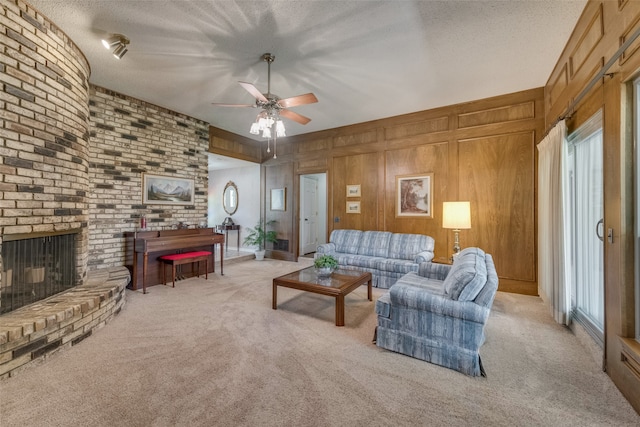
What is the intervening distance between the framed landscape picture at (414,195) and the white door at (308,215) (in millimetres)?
2361

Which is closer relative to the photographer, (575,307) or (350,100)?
(575,307)

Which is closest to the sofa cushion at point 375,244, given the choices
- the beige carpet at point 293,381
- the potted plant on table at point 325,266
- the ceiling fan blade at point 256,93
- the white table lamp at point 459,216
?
the white table lamp at point 459,216

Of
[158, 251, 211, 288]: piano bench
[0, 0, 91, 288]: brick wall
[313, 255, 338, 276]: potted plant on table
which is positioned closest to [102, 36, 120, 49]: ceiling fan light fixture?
[0, 0, 91, 288]: brick wall

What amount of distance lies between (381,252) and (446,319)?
2533 mm

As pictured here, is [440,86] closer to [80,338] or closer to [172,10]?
[172,10]

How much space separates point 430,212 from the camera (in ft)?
15.0

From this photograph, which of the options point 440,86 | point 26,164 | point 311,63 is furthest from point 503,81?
point 26,164

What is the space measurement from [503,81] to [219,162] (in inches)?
233

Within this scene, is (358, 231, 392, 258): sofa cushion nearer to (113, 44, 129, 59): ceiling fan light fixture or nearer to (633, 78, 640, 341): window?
(633, 78, 640, 341): window

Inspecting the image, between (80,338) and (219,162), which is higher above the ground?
A: (219,162)

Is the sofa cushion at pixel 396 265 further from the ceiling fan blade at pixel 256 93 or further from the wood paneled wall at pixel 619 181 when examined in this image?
the ceiling fan blade at pixel 256 93

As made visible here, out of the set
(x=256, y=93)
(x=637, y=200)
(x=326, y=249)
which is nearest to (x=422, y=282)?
(x=637, y=200)

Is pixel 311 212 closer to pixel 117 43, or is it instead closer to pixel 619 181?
pixel 117 43

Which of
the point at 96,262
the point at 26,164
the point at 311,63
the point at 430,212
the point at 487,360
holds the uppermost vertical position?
the point at 311,63
